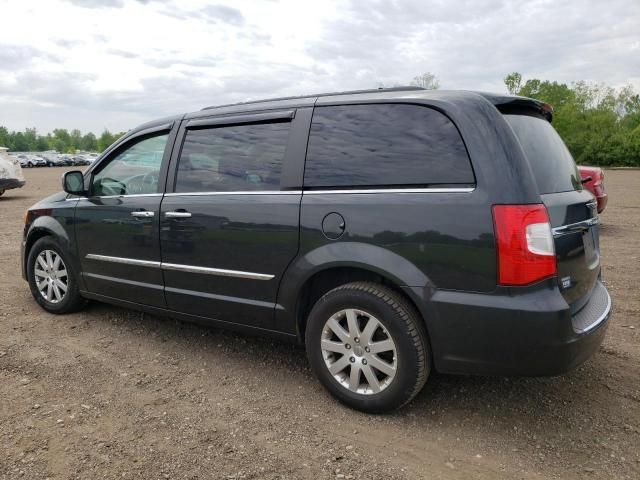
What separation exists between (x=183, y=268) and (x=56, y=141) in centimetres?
18247

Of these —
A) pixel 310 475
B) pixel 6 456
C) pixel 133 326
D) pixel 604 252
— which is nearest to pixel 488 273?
pixel 310 475

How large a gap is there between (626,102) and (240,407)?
2969 inches

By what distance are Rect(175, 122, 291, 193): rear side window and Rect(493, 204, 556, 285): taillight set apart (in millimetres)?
1374

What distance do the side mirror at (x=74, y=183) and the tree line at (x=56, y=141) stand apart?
5258 inches

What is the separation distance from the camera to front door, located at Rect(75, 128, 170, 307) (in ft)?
12.8

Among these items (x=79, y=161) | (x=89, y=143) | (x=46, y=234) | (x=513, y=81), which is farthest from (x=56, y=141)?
(x=46, y=234)

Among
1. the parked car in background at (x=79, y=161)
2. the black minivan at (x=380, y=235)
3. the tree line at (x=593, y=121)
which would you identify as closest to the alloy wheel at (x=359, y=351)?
the black minivan at (x=380, y=235)

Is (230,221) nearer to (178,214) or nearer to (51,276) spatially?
(178,214)

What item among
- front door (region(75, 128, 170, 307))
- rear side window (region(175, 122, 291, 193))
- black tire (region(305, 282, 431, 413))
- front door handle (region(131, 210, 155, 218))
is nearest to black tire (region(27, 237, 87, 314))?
front door (region(75, 128, 170, 307))

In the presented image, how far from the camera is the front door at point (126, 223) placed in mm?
3904

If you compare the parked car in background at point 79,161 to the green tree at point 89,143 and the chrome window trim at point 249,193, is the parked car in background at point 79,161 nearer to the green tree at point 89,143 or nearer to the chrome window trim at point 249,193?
the chrome window trim at point 249,193

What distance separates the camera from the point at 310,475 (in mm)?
2512

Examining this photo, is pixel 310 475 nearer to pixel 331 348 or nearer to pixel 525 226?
pixel 331 348

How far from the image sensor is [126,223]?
4.03 metres
